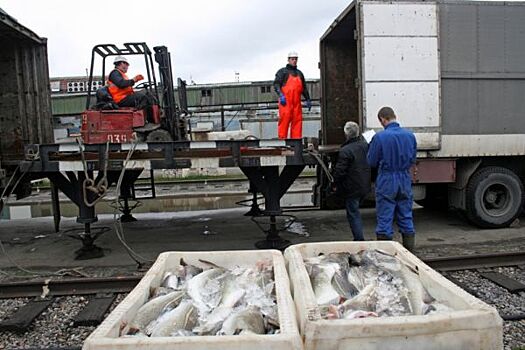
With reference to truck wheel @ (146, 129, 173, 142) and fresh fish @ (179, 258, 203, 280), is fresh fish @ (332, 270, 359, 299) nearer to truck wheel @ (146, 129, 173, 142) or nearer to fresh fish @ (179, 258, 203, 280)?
fresh fish @ (179, 258, 203, 280)

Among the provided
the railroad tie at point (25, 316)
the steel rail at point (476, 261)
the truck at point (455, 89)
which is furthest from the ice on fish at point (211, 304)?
the truck at point (455, 89)

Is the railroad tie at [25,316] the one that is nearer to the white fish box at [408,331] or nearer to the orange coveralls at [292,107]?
the white fish box at [408,331]

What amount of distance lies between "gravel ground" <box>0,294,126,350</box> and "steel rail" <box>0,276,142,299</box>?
17 centimetres

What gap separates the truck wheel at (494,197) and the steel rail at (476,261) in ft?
6.30

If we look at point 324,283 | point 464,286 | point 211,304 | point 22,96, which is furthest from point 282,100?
point 211,304

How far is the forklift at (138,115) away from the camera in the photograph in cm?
637

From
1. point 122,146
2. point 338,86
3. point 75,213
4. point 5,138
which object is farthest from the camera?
point 75,213

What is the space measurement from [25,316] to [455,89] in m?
6.40

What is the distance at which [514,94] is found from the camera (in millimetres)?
7164

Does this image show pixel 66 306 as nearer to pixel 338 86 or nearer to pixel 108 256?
pixel 108 256

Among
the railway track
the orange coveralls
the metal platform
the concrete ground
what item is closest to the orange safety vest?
the metal platform

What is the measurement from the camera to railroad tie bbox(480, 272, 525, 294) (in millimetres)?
4574

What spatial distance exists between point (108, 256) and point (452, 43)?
6014mm

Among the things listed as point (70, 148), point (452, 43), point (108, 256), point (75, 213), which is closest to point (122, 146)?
point (70, 148)
